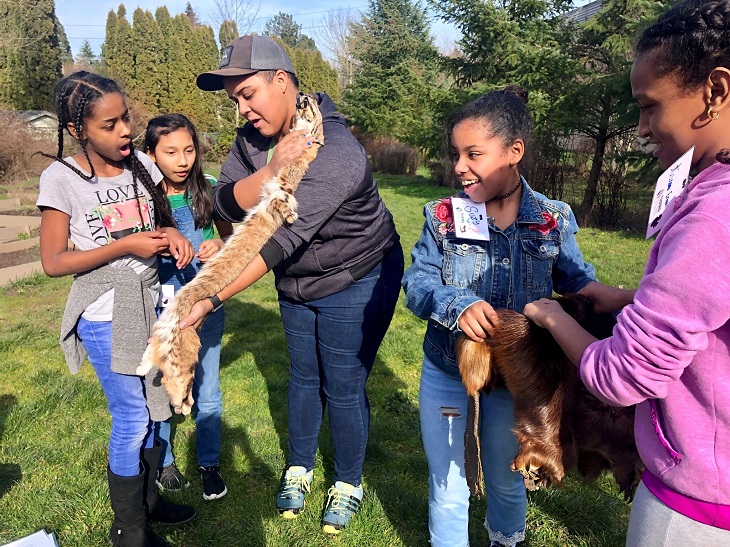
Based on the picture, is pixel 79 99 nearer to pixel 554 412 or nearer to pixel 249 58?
pixel 249 58

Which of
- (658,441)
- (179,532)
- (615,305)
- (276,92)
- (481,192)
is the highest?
(276,92)


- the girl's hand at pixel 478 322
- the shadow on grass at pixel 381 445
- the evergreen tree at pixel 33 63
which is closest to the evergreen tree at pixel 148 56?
the evergreen tree at pixel 33 63

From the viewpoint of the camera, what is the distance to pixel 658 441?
1.25 m

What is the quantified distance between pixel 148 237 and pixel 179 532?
1.63 meters

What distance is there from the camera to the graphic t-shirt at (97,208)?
2.27m

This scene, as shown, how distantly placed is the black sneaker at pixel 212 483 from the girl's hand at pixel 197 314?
162cm

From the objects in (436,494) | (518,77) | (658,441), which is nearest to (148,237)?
(436,494)

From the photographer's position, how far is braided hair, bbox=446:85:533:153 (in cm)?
204

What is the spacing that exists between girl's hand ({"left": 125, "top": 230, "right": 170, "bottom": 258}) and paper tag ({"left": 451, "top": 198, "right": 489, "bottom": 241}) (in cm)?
132

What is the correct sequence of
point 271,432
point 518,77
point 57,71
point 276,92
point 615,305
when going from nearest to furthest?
point 615,305
point 276,92
point 271,432
point 518,77
point 57,71

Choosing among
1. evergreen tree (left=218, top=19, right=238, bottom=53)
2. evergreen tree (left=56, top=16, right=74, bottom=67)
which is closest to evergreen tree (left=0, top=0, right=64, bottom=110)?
evergreen tree (left=218, top=19, right=238, bottom=53)

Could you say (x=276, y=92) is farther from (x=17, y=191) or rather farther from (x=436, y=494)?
(x=17, y=191)

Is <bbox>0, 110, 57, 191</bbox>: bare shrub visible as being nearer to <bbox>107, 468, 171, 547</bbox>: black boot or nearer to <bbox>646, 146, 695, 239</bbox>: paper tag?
<bbox>107, 468, 171, 547</bbox>: black boot

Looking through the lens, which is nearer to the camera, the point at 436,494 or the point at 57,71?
the point at 436,494
